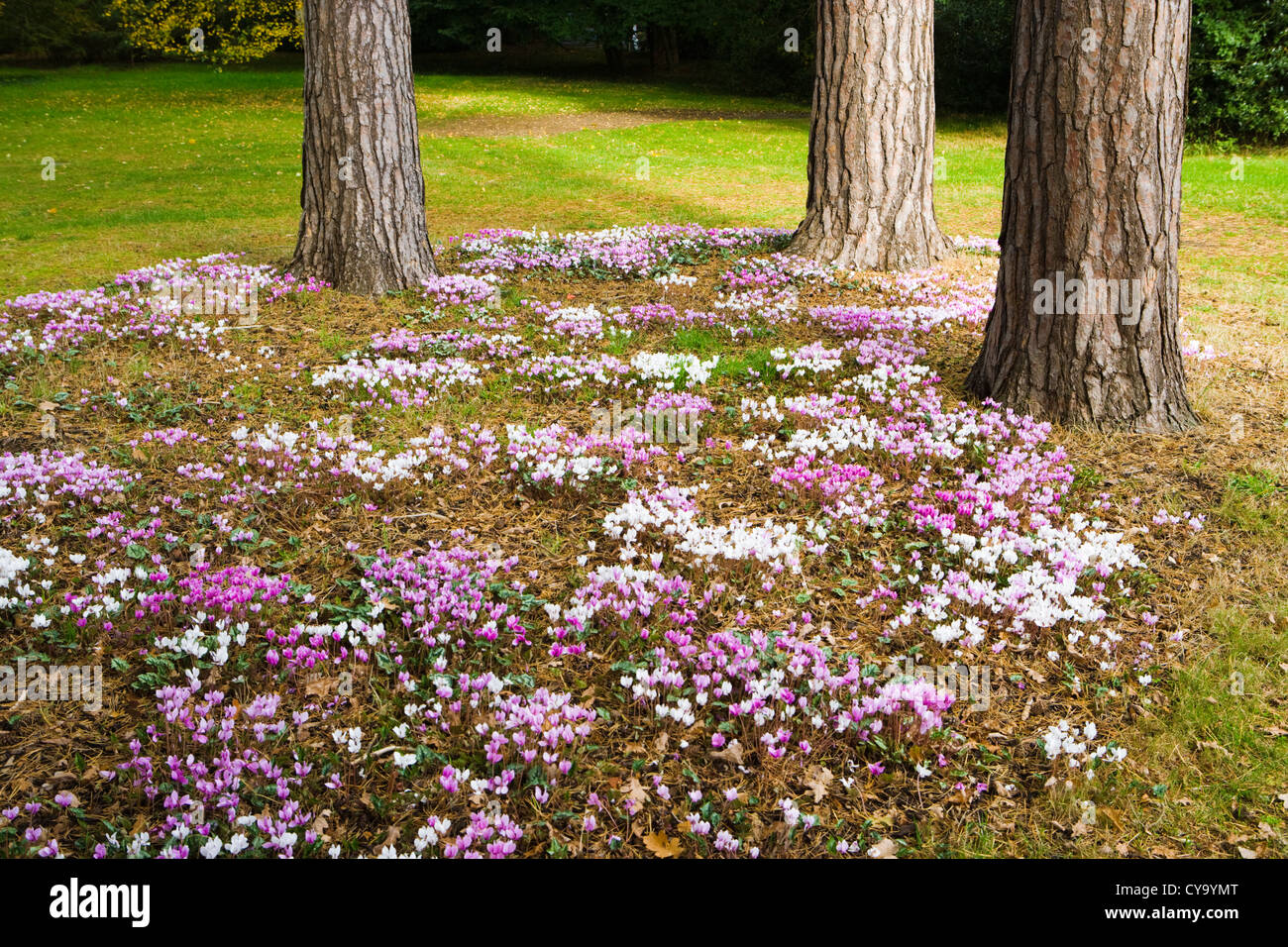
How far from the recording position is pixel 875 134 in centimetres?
1085

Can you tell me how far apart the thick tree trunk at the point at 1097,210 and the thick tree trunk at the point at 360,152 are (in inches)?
248

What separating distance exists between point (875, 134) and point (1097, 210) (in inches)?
195

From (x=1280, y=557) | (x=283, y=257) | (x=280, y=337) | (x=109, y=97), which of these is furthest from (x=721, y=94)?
(x=1280, y=557)

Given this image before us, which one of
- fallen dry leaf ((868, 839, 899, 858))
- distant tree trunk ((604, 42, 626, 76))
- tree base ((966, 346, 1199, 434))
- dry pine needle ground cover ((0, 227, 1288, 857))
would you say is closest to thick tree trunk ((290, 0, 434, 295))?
dry pine needle ground cover ((0, 227, 1288, 857))

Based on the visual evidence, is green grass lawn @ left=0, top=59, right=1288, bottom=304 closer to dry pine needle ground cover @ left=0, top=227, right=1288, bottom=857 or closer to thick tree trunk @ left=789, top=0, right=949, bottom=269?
thick tree trunk @ left=789, top=0, right=949, bottom=269

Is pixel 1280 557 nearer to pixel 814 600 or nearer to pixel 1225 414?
pixel 1225 414

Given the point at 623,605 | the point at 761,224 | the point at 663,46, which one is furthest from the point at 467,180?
the point at 663,46

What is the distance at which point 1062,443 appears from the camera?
21.4 feet

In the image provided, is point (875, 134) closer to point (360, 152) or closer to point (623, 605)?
point (360, 152)

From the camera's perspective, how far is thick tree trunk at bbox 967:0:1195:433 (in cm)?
626

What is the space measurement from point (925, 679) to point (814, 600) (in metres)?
0.85

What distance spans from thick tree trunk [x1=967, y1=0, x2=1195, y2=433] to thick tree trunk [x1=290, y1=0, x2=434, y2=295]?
248 inches

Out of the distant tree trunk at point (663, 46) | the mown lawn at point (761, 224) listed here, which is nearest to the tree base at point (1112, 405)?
the mown lawn at point (761, 224)
